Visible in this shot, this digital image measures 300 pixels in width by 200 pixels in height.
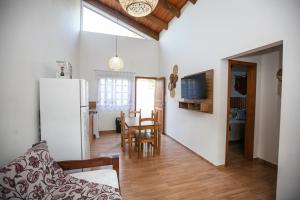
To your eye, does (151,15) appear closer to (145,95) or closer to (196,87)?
(196,87)

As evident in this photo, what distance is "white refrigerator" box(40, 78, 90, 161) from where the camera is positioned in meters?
1.80

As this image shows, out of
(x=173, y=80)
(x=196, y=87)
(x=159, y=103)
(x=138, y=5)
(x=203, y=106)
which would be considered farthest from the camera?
(x=159, y=103)

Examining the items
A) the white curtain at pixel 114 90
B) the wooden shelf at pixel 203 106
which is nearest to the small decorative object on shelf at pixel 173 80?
the wooden shelf at pixel 203 106

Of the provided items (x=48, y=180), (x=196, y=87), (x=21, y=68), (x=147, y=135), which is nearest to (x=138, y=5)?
(x=21, y=68)

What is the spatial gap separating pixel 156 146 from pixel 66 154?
1.93 m

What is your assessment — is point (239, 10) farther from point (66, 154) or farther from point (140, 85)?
point (140, 85)

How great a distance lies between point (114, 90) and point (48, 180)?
4.04m

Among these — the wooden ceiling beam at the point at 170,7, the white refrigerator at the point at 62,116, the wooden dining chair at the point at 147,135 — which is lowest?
the wooden dining chair at the point at 147,135

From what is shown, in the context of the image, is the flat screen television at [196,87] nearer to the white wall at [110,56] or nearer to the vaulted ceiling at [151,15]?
the vaulted ceiling at [151,15]

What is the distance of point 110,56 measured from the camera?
5.09 meters

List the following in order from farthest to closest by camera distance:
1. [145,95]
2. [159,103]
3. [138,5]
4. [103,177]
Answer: [145,95] → [159,103] → [138,5] → [103,177]

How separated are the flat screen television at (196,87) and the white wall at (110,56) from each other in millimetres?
2363

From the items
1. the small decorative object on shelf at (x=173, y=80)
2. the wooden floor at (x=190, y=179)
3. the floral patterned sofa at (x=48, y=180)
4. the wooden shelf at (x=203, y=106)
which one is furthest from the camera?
the small decorative object on shelf at (x=173, y=80)

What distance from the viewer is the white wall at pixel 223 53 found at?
1.59 m
